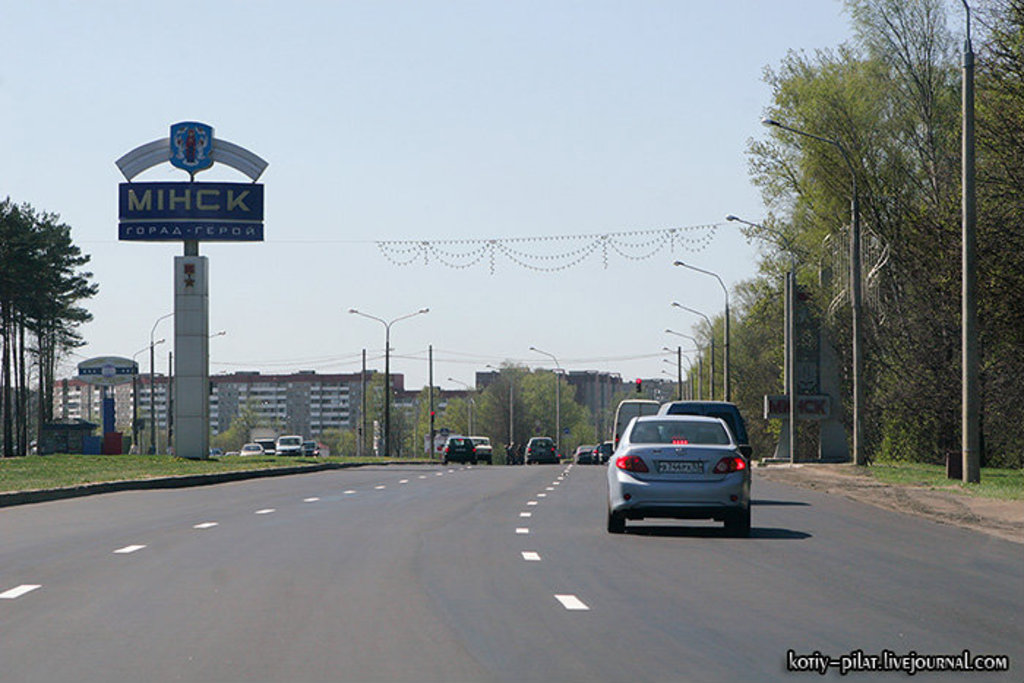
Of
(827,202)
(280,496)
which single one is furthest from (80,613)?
(827,202)

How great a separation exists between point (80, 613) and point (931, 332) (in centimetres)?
4848

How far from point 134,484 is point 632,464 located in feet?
66.4

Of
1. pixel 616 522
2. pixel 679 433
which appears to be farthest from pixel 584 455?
pixel 616 522

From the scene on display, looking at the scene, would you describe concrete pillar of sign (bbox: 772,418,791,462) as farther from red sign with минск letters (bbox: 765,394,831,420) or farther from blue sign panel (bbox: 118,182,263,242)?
blue sign panel (bbox: 118,182,263,242)

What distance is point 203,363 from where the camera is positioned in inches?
2414

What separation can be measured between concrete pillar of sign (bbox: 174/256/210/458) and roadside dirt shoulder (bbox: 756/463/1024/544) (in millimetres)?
A: 23883

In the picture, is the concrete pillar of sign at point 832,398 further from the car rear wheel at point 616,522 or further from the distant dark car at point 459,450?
the car rear wheel at point 616,522

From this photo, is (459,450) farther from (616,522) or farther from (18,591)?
(18,591)

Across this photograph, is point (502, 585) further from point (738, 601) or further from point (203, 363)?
point (203, 363)

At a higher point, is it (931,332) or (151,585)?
(931,332)

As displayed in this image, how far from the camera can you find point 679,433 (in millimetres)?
21250

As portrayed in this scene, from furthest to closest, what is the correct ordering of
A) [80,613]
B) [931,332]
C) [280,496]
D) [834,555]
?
[931,332]
[280,496]
[834,555]
[80,613]

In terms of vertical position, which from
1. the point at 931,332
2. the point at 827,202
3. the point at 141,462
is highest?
the point at 827,202

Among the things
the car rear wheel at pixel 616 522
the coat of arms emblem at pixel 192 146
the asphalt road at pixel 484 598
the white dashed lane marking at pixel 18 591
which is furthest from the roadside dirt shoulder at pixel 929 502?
the coat of arms emblem at pixel 192 146
